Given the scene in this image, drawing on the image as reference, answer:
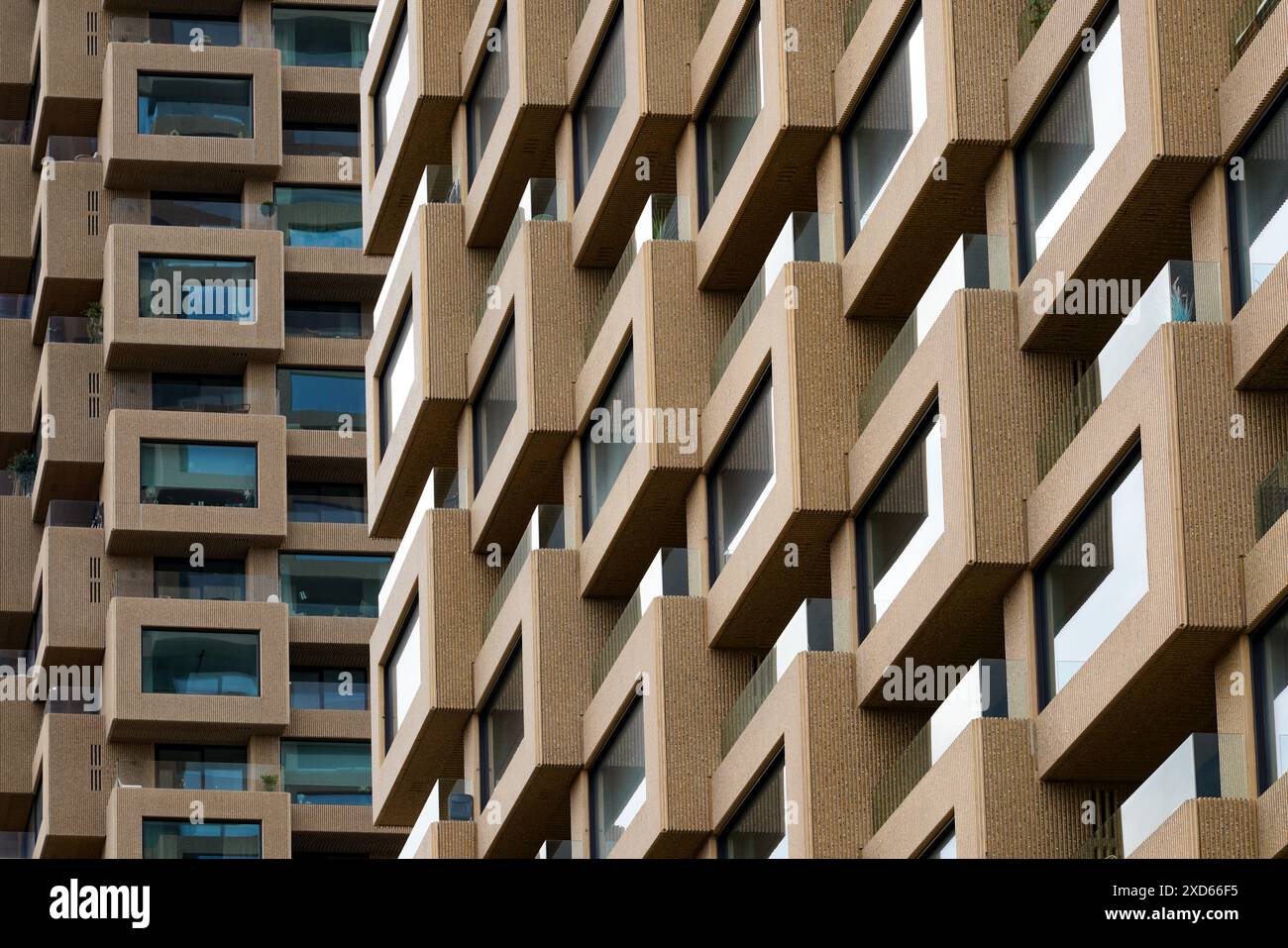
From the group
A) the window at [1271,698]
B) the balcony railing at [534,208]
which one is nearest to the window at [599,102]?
the balcony railing at [534,208]

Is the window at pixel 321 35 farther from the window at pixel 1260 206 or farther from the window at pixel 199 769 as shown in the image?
the window at pixel 1260 206

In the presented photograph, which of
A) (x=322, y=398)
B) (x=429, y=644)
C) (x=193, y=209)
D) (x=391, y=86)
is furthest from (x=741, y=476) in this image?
(x=193, y=209)

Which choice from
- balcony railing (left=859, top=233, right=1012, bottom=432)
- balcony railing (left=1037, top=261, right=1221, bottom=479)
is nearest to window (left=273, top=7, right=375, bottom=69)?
balcony railing (left=859, top=233, right=1012, bottom=432)

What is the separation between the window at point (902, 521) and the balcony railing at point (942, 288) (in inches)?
41.0

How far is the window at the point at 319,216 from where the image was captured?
257 ft

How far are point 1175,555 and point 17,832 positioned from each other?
187 ft

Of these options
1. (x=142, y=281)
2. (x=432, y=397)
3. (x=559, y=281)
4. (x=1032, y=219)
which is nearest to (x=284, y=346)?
(x=142, y=281)

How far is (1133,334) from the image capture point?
28672 mm

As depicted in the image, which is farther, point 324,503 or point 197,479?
point 324,503

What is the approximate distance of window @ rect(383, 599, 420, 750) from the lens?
49303 mm

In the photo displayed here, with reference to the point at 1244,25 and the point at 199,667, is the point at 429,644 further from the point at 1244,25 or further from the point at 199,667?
the point at 199,667

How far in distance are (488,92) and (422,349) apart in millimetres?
4522

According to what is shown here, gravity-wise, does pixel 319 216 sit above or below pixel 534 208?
above
